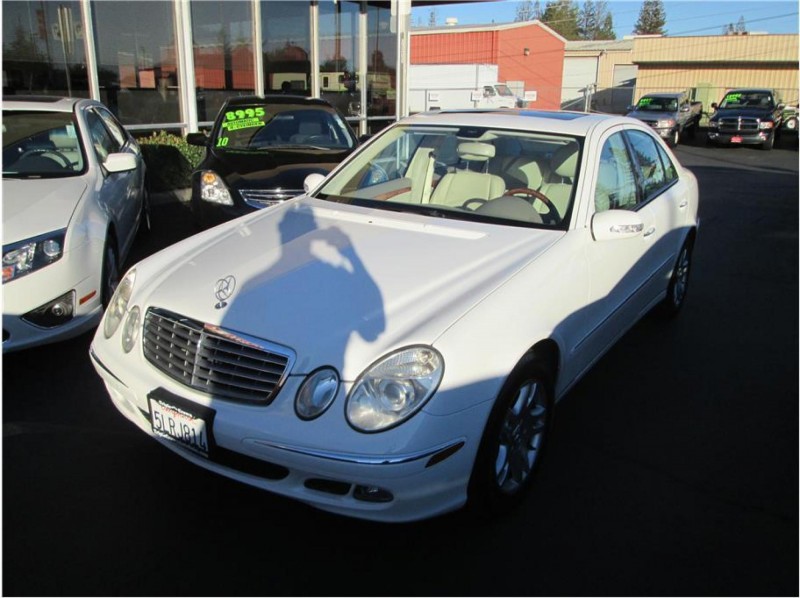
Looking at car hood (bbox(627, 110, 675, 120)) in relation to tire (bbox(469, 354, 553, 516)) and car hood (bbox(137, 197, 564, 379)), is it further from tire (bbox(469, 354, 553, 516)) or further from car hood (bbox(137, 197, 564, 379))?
tire (bbox(469, 354, 553, 516))

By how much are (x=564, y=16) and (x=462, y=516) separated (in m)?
99.2

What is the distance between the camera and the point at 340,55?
15281mm

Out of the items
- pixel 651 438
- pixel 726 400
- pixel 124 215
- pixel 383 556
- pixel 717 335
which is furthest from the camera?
pixel 124 215

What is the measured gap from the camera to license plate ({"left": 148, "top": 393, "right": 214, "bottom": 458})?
2514 millimetres

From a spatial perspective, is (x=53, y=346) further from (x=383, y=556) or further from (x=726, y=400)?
(x=726, y=400)

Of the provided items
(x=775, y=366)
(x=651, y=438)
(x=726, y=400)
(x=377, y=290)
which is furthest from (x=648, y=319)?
(x=377, y=290)

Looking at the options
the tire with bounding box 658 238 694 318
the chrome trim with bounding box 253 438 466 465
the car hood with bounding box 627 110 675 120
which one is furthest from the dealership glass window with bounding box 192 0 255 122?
the car hood with bounding box 627 110 675 120

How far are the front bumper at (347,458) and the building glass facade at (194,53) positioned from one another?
1002 centimetres

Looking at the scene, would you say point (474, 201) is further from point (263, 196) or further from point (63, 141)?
point (63, 141)

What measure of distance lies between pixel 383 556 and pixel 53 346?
9.54 feet

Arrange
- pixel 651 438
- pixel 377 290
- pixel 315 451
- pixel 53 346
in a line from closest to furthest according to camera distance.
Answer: pixel 315 451, pixel 377 290, pixel 651 438, pixel 53 346

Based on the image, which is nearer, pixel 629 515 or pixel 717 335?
pixel 629 515

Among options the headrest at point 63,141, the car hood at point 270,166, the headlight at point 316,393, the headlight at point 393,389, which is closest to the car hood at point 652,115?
the car hood at point 270,166

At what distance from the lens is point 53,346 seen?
441 cm
